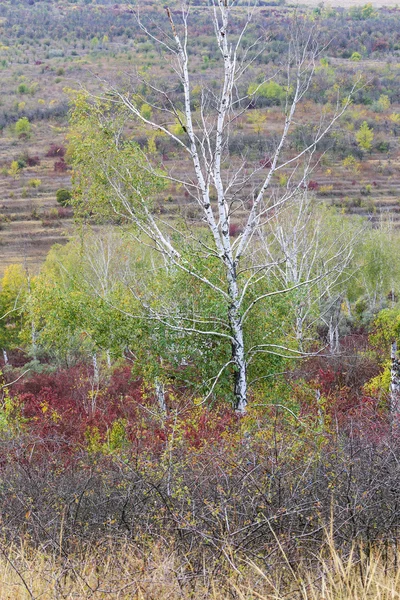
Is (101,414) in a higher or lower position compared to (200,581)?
lower

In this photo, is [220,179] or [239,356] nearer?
[220,179]

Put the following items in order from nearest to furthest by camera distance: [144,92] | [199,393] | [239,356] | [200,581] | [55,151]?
[200,581]
[239,356]
[199,393]
[144,92]
[55,151]

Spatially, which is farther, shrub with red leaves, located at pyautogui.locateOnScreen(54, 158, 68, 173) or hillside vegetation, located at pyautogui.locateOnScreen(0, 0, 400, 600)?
shrub with red leaves, located at pyautogui.locateOnScreen(54, 158, 68, 173)

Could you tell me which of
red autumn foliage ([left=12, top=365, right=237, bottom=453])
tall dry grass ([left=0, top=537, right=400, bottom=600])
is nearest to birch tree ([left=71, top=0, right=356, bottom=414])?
red autumn foliage ([left=12, top=365, right=237, bottom=453])

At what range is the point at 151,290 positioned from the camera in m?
13.2

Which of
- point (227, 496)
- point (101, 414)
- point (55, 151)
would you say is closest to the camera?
point (227, 496)

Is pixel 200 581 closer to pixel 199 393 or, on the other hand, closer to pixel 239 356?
pixel 239 356

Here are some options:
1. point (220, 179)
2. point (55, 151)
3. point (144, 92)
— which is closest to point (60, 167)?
point (55, 151)

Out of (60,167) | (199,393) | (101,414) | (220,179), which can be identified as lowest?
(101,414)

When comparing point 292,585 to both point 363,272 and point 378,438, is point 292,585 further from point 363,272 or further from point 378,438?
point 363,272

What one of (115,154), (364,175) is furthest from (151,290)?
(364,175)

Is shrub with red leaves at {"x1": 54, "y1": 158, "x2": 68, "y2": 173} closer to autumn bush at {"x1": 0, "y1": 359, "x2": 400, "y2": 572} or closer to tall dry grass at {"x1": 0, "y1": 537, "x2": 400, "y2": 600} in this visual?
autumn bush at {"x1": 0, "y1": 359, "x2": 400, "y2": 572}

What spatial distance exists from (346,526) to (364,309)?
3754cm

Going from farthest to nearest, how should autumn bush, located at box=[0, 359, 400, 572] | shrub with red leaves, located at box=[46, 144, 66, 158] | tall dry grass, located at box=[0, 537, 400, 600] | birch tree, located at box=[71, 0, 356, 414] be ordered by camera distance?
shrub with red leaves, located at box=[46, 144, 66, 158], birch tree, located at box=[71, 0, 356, 414], autumn bush, located at box=[0, 359, 400, 572], tall dry grass, located at box=[0, 537, 400, 600]
